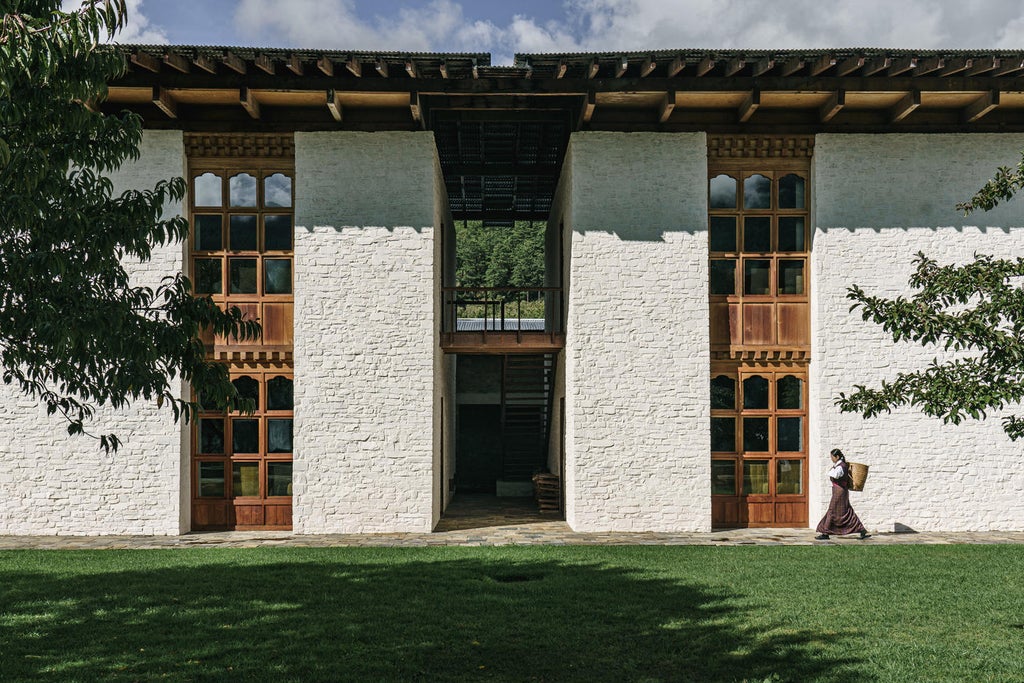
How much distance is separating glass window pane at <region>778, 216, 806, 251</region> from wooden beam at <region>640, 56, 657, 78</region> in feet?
11.8

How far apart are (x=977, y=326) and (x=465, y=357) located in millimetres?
16927

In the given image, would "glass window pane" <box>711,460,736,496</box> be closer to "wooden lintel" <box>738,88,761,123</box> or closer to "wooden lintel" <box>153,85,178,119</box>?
"wooden lintel" <box>738,88,761,123</box>

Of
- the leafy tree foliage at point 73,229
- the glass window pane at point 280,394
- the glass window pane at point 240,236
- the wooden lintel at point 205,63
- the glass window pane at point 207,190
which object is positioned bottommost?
the glass window pane at point 280,394

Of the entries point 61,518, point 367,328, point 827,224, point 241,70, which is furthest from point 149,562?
point 827,224

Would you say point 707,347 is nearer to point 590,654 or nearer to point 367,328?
point 367,328

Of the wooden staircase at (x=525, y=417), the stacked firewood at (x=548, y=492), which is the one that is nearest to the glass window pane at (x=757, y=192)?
the stacked firewood at (x=548, y=492)

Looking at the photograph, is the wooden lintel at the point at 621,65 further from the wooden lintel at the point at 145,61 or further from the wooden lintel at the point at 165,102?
the wooden lintel at the point at 165,102

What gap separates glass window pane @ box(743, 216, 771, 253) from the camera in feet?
50.2

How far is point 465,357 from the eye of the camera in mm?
22891

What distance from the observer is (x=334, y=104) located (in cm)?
1405

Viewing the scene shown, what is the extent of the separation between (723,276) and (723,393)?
1.96 m

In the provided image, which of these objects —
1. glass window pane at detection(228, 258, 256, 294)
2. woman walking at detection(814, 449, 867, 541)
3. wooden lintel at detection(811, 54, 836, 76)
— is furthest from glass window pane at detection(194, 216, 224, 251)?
woman walking at detection(814, 449, 867, 541)

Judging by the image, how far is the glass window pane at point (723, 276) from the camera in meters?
15.3

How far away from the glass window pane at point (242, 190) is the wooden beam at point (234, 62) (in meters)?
2.09
